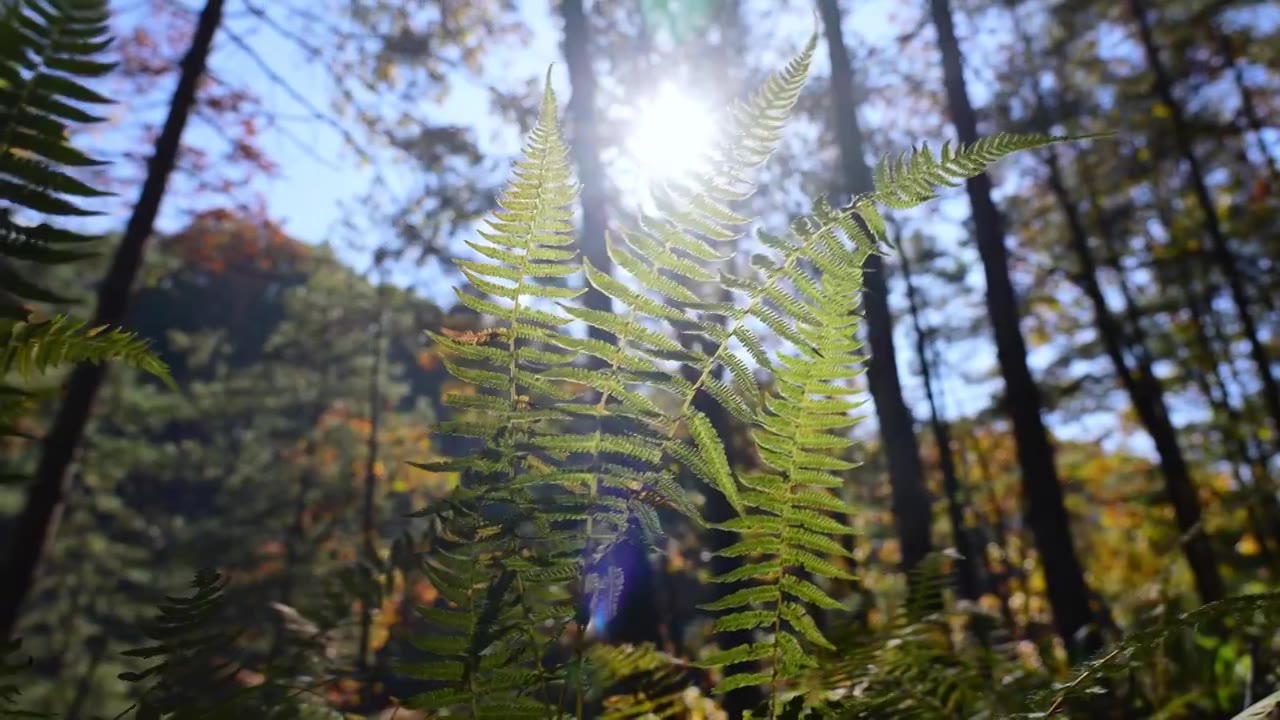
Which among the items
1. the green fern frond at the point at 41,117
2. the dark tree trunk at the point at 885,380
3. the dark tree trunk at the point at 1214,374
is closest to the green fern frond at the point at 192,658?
the green fern frond at the point at 41,117

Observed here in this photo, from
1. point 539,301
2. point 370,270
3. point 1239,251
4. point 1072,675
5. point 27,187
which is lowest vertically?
point 1072,675

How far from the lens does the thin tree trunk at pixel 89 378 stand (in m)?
5.96

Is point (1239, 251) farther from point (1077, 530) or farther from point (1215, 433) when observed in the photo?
point (1077, 530)

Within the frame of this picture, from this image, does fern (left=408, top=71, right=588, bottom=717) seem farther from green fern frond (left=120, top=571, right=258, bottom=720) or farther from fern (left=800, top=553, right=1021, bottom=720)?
fern (left=800, top=553, right=1021, bottom=720)

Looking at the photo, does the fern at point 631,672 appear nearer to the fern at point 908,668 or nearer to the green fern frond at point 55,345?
the fern at point 908,668

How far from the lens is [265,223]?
10508 millimetres

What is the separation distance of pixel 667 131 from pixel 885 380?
9.13 feet

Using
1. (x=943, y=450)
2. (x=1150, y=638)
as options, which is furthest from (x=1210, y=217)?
(x=1150, y=638)

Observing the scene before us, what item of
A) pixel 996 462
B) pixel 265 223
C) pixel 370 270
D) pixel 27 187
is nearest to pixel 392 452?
pixel 370 270

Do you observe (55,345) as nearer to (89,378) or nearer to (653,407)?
(653,407)

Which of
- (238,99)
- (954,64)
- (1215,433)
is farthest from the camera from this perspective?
(1215,433)

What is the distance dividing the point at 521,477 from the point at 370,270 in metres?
18.7

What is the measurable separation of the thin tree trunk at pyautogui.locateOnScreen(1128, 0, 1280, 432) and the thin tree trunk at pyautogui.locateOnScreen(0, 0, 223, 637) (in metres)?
13.8

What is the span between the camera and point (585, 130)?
6746 mm
